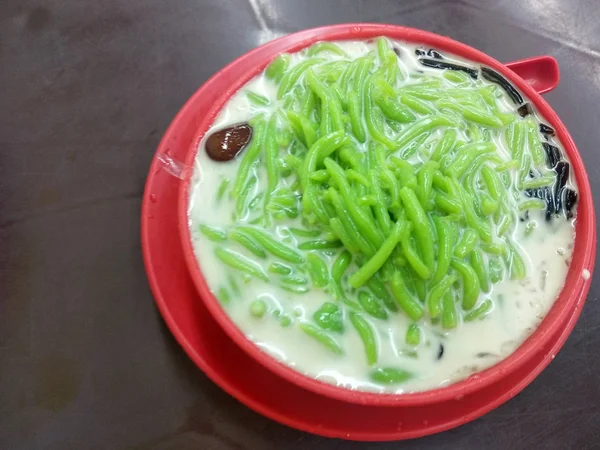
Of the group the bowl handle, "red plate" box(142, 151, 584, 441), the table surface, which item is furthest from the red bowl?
the table surface

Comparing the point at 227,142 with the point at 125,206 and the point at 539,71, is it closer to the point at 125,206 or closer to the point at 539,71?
the point at 125,206

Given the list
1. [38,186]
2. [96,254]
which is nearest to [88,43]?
[38,186]

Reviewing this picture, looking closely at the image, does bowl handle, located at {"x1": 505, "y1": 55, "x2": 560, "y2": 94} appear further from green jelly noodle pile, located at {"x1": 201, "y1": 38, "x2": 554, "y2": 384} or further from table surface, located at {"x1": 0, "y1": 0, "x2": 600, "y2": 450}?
table surface, located at {"x1": 0, "y1": 0, "x2": 600, "y2": 450}

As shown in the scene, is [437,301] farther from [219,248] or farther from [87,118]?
[87,118]

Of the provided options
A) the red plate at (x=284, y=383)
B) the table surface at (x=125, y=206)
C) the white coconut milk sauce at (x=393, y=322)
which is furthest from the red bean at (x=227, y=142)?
the table surface at (x=125, y=206)

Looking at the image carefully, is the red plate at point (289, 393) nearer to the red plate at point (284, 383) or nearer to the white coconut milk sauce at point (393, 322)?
the red plate at point (284, 383)

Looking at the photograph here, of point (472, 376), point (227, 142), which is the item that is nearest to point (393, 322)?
point (472, 376)
